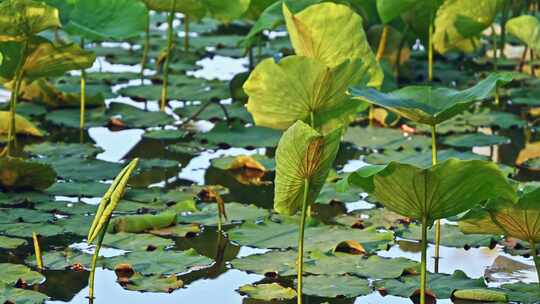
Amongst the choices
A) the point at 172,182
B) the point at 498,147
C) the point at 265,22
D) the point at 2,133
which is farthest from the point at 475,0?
the point at 2,133

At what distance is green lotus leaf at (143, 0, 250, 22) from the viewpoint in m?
4.12

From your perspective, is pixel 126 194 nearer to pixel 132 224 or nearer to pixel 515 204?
pixel 132 224

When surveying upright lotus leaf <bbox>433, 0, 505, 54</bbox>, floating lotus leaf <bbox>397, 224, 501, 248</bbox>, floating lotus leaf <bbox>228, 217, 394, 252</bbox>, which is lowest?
floating lotus leaf <bbox>397, 224, 501, 248</bbox>

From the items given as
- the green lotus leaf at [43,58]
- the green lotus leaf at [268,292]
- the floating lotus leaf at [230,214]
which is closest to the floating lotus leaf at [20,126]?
the green lotus leaf at [43,58]

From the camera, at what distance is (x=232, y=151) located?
3.83m

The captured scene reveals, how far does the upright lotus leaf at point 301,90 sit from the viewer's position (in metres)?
2.80

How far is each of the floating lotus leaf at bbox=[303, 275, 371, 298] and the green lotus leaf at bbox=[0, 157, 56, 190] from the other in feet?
2.90

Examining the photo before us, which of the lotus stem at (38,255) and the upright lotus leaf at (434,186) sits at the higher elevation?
the upright lotus leaf at (434,186)

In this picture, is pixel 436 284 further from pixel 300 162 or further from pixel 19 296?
pixel 19 296

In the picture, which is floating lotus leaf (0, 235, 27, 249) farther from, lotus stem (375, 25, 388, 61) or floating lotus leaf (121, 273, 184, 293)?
lotus stem (375, 25, 388, 61)

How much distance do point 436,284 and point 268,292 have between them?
13.9 inches

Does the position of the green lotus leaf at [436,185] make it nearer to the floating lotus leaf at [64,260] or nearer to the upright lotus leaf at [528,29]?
the floating lotus leaf at [64,260]

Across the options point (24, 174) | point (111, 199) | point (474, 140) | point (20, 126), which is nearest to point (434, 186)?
point (111, 199)

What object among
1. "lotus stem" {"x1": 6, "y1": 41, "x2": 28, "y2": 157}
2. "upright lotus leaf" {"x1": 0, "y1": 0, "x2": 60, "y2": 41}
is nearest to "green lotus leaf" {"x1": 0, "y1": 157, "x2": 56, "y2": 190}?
"lotus stem" {"x1": 6, "y1": 41, "x2": 28, "y2": 157}
